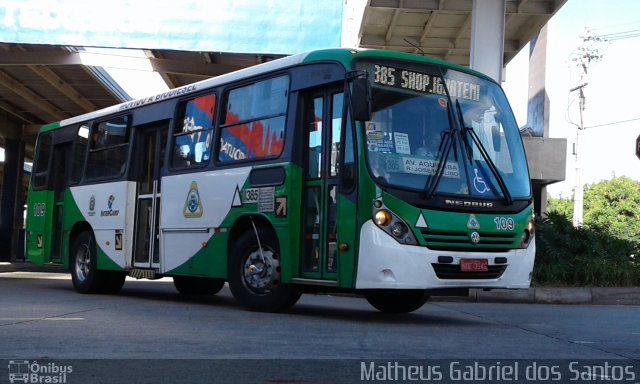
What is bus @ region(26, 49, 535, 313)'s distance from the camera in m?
8.40

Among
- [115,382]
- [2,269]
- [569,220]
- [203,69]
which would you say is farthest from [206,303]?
[2,269]

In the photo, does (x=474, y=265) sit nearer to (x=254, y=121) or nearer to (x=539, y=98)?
(x=254, y=121)

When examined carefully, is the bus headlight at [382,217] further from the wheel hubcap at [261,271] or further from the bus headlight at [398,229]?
the wheel hubcap at [261,271]

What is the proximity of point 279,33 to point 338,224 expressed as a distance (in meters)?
13.3

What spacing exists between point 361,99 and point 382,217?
1.26 meters

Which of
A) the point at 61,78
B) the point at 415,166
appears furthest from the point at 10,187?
the point at 415,166

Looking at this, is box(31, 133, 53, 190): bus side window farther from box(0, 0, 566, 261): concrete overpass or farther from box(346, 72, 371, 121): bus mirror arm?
box(346, 72, 371, 121): bus mirror arm

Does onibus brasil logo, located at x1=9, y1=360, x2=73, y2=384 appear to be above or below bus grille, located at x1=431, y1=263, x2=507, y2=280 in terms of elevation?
below

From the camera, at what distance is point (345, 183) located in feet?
28.4

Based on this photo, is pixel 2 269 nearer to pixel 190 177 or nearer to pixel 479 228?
pixel 190 177

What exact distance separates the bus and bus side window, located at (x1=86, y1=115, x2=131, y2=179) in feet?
4.32

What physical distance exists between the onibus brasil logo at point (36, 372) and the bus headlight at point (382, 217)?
12.2 feet

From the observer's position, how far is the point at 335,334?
305 inches

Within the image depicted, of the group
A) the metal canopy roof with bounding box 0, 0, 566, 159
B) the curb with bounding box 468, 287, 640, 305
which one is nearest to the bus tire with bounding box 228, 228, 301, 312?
the curb with bounding box 468, 287, 640, 305
